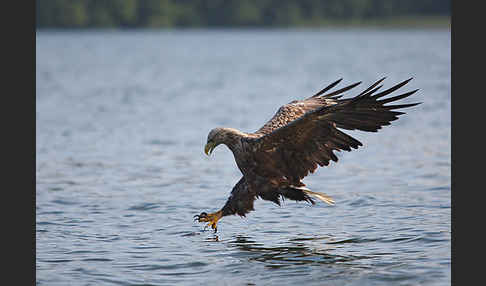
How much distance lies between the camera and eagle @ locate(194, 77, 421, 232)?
721 centimetres

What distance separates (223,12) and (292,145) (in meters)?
85.9

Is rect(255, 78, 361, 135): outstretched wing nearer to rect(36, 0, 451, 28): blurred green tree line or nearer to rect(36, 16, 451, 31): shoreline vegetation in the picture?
rect(36, 0, 451, 28): blurred green tree line

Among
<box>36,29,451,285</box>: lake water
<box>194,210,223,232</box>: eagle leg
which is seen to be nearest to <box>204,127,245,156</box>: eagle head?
<box>194,210,223,232</box>: eagle leg

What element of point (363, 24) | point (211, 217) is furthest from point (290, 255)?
point (363, 24)

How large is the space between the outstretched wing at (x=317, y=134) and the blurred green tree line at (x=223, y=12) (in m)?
73.8

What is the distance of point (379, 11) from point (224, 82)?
62.9 metres

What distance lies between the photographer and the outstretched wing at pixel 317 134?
7.12 m

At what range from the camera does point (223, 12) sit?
302ft

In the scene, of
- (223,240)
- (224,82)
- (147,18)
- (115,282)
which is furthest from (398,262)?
(147,18)

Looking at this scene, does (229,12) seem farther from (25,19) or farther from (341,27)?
(25,19)

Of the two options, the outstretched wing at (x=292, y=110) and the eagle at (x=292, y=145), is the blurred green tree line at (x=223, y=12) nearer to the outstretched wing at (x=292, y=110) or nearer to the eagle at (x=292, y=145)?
the outstretched wing at (x=292, y=110)

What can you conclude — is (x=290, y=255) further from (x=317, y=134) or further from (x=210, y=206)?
(x=210, y=206)

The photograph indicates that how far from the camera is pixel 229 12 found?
302 feet

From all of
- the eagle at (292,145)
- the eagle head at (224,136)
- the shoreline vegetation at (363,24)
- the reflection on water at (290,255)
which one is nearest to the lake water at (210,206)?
the reflection on water at (290,255)
